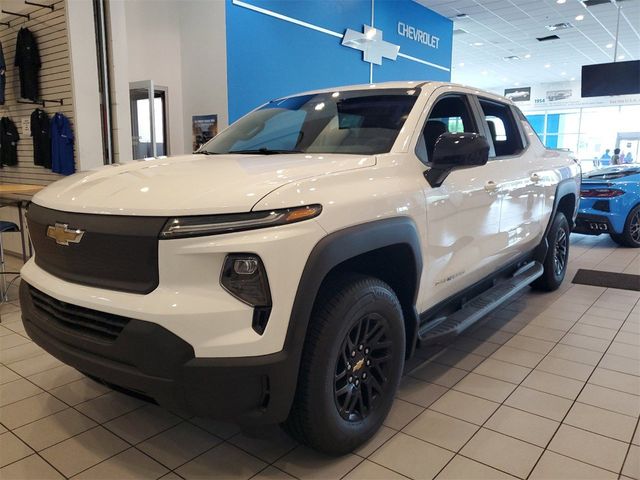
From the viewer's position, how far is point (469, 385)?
2.84 metres

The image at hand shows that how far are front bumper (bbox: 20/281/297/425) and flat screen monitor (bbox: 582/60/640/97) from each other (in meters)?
13.0

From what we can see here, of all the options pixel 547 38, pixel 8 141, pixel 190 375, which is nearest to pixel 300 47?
pixel 8 141

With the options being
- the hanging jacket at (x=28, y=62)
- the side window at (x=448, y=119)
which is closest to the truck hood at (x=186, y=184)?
the side window at (x=448, y=119)

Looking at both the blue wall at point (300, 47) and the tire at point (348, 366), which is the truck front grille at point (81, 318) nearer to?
the tire at point (348, 366)

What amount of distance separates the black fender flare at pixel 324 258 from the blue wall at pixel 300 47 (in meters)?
5.47

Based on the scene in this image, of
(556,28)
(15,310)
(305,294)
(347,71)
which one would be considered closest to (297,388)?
(305,294)

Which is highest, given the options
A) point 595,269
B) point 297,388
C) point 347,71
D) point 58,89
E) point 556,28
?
point 556,28

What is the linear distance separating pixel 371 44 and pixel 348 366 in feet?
28.8

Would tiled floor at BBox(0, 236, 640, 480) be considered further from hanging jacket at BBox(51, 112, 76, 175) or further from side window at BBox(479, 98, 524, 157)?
hanging jacket at BBox(51, 112, 76, 175)

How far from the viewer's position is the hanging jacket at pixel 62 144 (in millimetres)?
5590

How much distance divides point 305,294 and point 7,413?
6.05 ft

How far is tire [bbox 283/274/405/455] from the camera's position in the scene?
1855 mm

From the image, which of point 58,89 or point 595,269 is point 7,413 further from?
point 595,269

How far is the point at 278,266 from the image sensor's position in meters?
1.65
